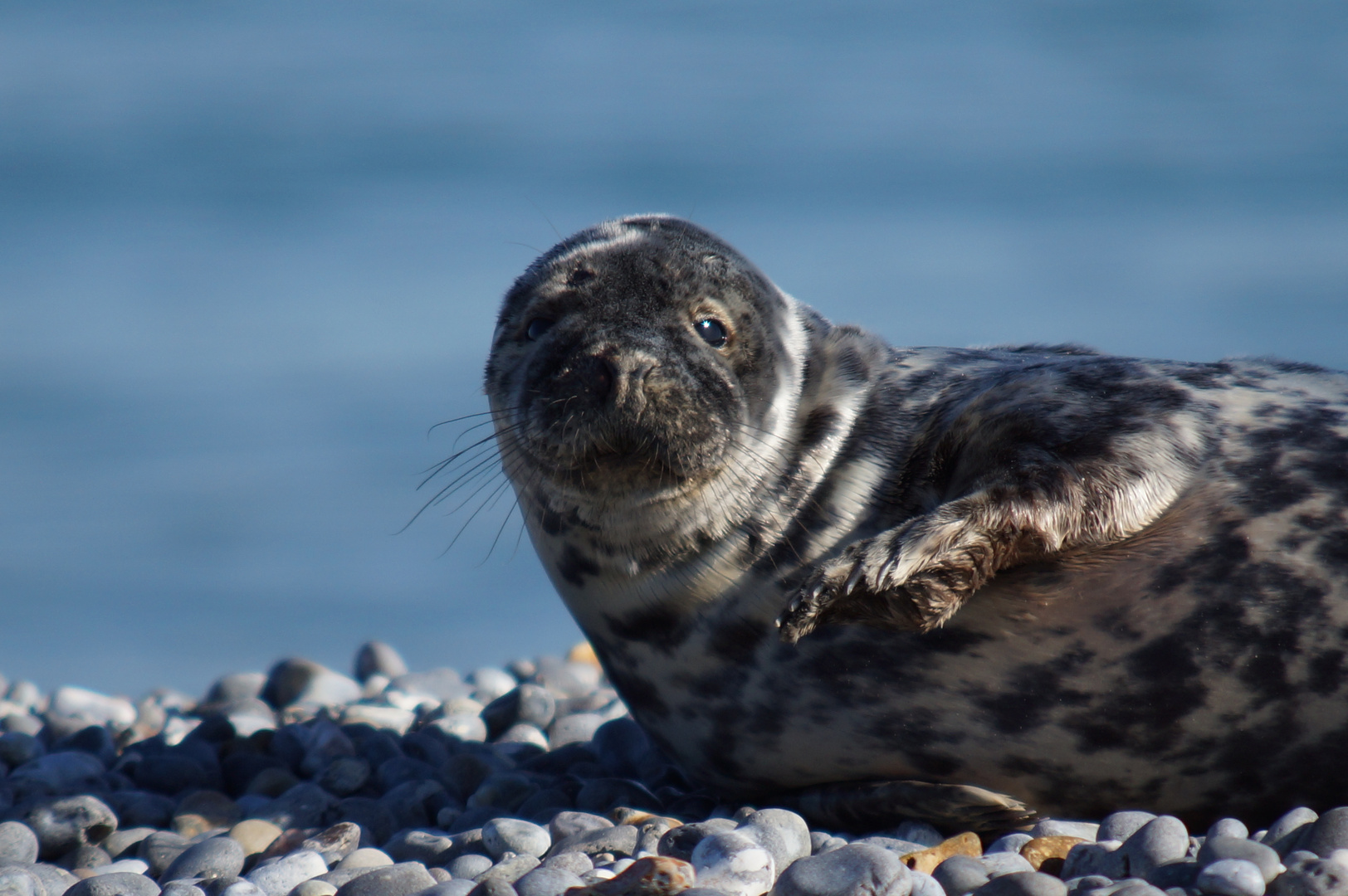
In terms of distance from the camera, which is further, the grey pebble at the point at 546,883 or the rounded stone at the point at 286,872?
the rounded stone at the point at 286,872

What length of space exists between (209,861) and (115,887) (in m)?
0.37

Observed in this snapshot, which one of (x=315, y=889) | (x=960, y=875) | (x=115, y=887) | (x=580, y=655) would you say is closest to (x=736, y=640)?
(x=960, y=875)

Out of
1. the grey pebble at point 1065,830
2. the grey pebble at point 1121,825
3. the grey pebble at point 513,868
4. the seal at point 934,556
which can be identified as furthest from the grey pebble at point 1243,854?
the grey pebble at point 513,868

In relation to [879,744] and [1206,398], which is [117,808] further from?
[1206,398]

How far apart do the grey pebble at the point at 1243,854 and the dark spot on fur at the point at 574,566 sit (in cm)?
185

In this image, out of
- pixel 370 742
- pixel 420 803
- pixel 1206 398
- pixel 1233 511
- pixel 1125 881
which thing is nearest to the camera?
pixel 1125 881

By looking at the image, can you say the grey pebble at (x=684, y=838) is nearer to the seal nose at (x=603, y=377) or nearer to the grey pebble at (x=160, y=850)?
the seal nose at (x=603, y=377)

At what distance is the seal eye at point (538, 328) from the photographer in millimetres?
3701

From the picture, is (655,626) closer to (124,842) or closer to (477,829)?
(477,829)

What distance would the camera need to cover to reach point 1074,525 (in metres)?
2.92

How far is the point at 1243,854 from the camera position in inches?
90.4

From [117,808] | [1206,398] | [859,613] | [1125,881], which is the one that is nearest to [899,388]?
[1206,398]

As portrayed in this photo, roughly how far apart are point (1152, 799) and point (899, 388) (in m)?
1.37

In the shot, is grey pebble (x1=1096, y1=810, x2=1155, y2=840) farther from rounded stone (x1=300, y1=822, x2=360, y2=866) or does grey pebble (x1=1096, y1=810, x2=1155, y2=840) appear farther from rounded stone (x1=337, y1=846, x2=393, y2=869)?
rounded stone (x1=300, y1=822, x2=360, y2=866)
